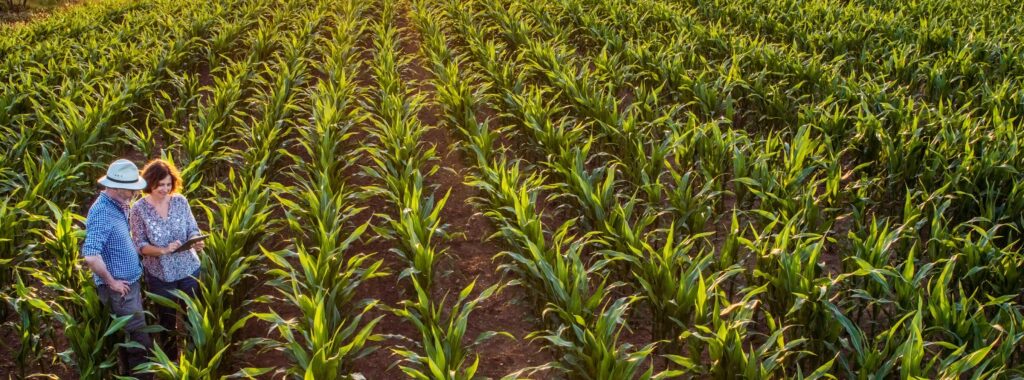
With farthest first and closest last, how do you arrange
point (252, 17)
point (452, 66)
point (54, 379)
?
point (252, 17) < point (452, 66) < point (54, 379)

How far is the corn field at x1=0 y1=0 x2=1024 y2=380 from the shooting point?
414cm

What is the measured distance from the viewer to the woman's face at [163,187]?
427 cm

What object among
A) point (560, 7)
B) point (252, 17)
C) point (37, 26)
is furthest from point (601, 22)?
point (37, 26)

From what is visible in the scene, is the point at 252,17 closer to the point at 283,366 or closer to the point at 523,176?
the point at 523,176

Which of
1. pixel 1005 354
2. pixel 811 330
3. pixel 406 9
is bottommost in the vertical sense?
pixel 406 9

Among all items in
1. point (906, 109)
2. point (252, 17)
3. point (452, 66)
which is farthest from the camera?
point (252, 17)

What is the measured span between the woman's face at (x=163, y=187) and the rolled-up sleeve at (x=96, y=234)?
284mm

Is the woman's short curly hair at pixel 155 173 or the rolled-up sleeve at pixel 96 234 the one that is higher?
the woman's short curly hair at pixel 155 173

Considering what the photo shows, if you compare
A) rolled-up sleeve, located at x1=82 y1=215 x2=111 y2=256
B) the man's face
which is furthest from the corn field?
the man's face

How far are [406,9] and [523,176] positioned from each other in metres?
9.62

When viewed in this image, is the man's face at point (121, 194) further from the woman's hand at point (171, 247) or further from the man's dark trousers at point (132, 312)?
the man's dark trousers at point (132, 312)

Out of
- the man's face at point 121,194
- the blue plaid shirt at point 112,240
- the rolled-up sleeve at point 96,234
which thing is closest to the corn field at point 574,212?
the blue plaid shirt at point 112,240

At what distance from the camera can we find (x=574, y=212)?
6.71 metres

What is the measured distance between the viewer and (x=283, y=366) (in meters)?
4.92
